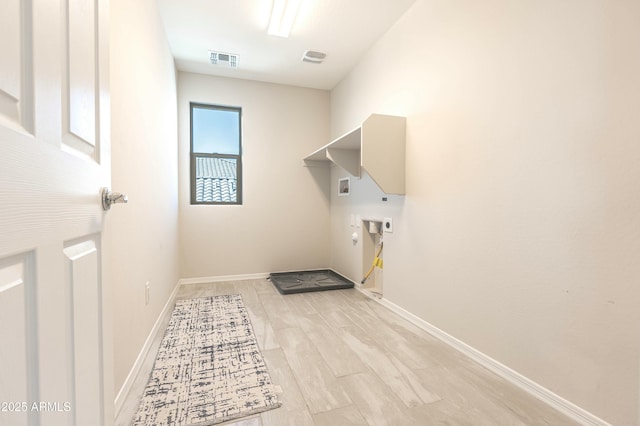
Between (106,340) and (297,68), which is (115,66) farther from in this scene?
(297,68)

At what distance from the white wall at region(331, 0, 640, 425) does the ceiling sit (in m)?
0.51

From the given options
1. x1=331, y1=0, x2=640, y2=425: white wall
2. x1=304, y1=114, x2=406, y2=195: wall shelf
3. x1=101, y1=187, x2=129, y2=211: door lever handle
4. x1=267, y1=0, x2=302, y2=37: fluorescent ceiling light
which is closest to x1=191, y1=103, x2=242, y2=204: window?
x1=267, y1=0, x2=302, y2=37: fluorescent ceiling light

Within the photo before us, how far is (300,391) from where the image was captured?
4.82 feet

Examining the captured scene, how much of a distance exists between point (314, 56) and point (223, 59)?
1009 mm

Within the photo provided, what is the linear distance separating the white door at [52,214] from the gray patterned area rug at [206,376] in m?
0.56

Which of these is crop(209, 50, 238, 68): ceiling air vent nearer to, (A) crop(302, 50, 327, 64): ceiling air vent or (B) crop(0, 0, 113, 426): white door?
(A) crop(302, 50, 327, 64): ceiling air vent

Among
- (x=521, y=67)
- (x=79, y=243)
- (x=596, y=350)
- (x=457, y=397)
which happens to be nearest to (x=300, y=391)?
(x=457, y=397)

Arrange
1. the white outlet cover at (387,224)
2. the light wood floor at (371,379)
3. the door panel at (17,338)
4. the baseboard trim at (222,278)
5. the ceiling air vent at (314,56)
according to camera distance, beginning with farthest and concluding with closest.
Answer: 1. the baseboard trim at (222,278)
2. the ceiling air vent at (314,56)
3. the white outlet cover at (387,224)
4. the light wood floor at (371,379)
5. the door panel at (17,338)

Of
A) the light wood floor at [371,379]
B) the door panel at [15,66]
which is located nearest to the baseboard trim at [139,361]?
the light wood floor at [371,379]

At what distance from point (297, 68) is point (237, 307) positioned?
8.97 ft

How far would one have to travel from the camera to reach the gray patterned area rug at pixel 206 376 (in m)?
1.30

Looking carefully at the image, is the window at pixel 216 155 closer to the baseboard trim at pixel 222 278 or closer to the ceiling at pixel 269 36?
the ceiling at pixel 269 36

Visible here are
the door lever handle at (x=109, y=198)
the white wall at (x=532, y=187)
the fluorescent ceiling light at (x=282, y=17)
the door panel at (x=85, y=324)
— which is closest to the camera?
the door panel at (x=85, y=324)

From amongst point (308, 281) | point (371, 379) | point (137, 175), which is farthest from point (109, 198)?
point (308, 281)
